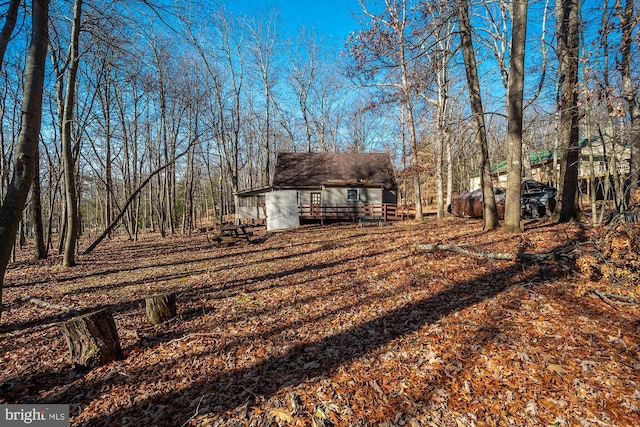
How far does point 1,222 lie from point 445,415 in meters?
4.89

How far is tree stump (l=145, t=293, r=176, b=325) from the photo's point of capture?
4.81m

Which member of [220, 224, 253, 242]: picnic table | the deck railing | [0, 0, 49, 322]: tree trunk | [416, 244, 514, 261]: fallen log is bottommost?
[416, 244, 514, 261]: fallen log

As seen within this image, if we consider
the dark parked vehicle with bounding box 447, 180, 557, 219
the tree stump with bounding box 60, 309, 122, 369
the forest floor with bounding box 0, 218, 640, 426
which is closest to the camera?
the forest floor with bounding box 0, 218, 640, 426

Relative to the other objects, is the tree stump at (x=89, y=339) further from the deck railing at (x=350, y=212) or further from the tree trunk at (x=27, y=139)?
the deck railing at (x=350, y=212)

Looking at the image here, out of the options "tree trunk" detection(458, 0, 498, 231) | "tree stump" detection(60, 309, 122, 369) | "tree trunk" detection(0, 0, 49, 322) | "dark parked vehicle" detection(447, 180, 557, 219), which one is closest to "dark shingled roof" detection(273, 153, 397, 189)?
"dark parked vehicle" detection(447, 180, 557, 219)

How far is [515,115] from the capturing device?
7785 millimetres

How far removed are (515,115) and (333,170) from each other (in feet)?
50.1

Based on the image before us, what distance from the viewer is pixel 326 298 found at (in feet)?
17.9

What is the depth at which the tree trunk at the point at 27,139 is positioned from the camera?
10.4ft

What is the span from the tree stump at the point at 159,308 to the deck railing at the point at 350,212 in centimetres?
1516

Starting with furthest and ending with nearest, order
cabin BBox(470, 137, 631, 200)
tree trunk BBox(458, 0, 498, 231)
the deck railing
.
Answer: the deck railing
tree trunk BBox(458, 0, 498, 231)
cabin BBox(470, 137, 631, 200)

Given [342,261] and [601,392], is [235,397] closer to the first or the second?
[601,392]

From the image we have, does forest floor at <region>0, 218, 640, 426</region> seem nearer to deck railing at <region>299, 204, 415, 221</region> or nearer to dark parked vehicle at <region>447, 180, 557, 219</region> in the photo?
dark parked vehicle at <region>447, 180, 557, 219</region>

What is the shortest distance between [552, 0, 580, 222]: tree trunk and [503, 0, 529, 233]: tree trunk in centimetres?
104
